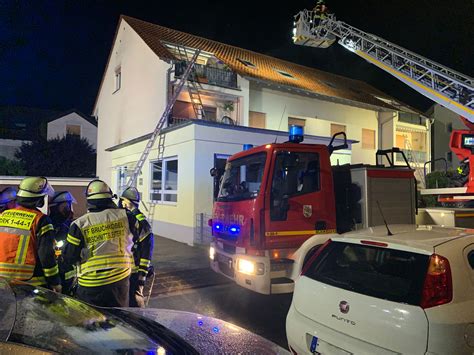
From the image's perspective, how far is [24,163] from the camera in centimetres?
2906

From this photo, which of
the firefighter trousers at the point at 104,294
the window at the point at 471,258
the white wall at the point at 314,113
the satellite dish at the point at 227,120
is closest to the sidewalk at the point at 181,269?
the firefighter trousers at the point at 104,294

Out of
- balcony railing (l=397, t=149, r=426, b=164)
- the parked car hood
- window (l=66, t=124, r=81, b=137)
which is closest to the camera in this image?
the parked car hood

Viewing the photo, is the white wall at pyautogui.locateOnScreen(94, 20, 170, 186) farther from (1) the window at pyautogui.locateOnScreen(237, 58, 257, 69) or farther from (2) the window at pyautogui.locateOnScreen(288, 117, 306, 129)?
(2) the window at pyautogui.locateOnScreen(288, 117, 306, 129)

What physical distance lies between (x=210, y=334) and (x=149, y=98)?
49.2ft

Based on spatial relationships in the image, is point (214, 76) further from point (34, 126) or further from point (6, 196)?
point (34, 126)

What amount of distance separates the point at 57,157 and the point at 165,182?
1991 cm

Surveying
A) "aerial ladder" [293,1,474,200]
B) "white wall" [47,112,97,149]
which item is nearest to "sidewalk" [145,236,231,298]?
"aerial ladder" [293,1,474,200]

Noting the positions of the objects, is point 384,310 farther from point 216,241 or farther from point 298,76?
point 298,76

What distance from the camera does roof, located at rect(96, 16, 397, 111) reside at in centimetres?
1725

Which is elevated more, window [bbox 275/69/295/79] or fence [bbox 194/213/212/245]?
window [bbox 275/69/295/79]

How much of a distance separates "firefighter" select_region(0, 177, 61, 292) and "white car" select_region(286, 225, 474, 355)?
2.12 meters

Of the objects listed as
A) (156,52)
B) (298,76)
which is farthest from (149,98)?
(298,76)

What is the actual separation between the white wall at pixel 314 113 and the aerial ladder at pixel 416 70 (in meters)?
5.25

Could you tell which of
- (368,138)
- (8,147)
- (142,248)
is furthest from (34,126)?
(142,248)
